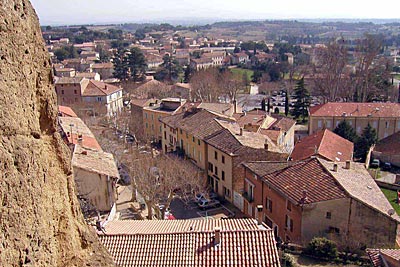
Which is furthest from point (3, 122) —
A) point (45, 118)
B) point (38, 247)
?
point (38, 247)

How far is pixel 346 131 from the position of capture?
45562 millimetres

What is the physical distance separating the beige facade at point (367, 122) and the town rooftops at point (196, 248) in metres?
37.0

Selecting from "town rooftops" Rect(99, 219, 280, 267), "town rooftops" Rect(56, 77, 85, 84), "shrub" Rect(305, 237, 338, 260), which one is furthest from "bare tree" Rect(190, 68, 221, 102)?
"town rooftops" Rect(99, 219, 280, 267)

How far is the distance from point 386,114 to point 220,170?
26598mm

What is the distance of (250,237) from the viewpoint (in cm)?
1509

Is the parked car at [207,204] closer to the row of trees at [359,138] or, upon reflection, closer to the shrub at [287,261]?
the shrub at [287,261]

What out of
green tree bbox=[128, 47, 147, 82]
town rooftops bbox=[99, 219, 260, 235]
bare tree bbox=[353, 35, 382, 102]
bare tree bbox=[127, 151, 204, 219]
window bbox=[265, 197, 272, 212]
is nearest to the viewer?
town rooftops bbox=[99, 219, 260, 235]

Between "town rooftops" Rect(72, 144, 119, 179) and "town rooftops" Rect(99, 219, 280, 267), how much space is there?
6.89 m

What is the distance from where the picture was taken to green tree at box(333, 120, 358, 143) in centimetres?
4512

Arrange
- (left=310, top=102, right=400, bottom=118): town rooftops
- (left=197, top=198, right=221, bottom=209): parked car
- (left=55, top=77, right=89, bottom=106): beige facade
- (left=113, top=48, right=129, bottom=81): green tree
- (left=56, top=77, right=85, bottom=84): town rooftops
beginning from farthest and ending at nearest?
(left=113, top=48, right=129, bottom=81): green tree, (left=56, top=77, right=85, bottom=84): town rooftops, (left=55, top=77, right=89, bottom=106): beige facade, (left=310, top=102, right=400, bottom=118): town rooftops, (left=197, top=198, right=221, bottom=209): parked car

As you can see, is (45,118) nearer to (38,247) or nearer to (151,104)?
(38,247)

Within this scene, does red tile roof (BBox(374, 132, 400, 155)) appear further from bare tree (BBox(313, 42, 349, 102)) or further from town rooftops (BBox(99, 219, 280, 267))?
town rooftops (BBox(99, 219, 280, 267))

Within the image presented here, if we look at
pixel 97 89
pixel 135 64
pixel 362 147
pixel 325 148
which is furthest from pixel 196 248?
pixel 135 64

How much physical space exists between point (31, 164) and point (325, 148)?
105 feet
